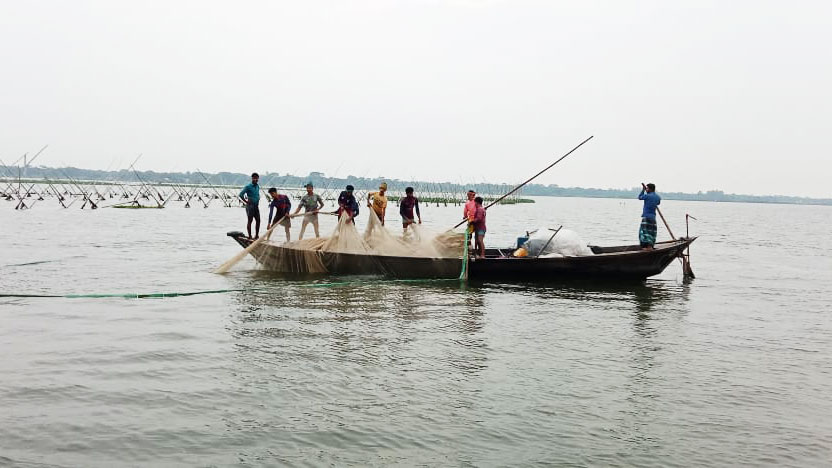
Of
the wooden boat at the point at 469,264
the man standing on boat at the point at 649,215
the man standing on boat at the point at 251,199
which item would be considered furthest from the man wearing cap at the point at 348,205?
the man standing on boat at the point at 649,215

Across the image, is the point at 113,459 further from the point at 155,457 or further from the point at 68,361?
the point at 68,361

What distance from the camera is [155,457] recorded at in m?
5.02

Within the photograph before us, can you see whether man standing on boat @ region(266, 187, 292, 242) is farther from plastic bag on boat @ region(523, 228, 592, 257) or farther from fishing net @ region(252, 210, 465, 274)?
plastic bag on boat @ region(523, 228, 592, 257)

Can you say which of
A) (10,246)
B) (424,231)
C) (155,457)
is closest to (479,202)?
(424,231)

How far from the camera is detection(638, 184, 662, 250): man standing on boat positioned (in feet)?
50.8

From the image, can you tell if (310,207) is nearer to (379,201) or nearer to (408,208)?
(379,201)

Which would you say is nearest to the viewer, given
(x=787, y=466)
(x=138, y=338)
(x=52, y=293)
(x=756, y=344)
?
(x=787, y=466)

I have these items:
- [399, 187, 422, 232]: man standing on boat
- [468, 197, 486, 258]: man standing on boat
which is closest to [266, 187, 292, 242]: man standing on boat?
[399, 187, 422, 232]: man standing on boat

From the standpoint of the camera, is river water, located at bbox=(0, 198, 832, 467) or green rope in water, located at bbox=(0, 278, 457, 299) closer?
river water, located at bbox=(0, 198, 832, 467)

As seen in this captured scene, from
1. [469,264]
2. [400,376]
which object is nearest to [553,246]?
[469,264]

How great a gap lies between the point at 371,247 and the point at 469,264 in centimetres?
225

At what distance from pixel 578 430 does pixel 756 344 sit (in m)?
5.45

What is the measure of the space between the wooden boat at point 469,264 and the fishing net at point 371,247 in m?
0.02

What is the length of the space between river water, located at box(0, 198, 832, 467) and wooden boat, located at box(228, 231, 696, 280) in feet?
2.46
